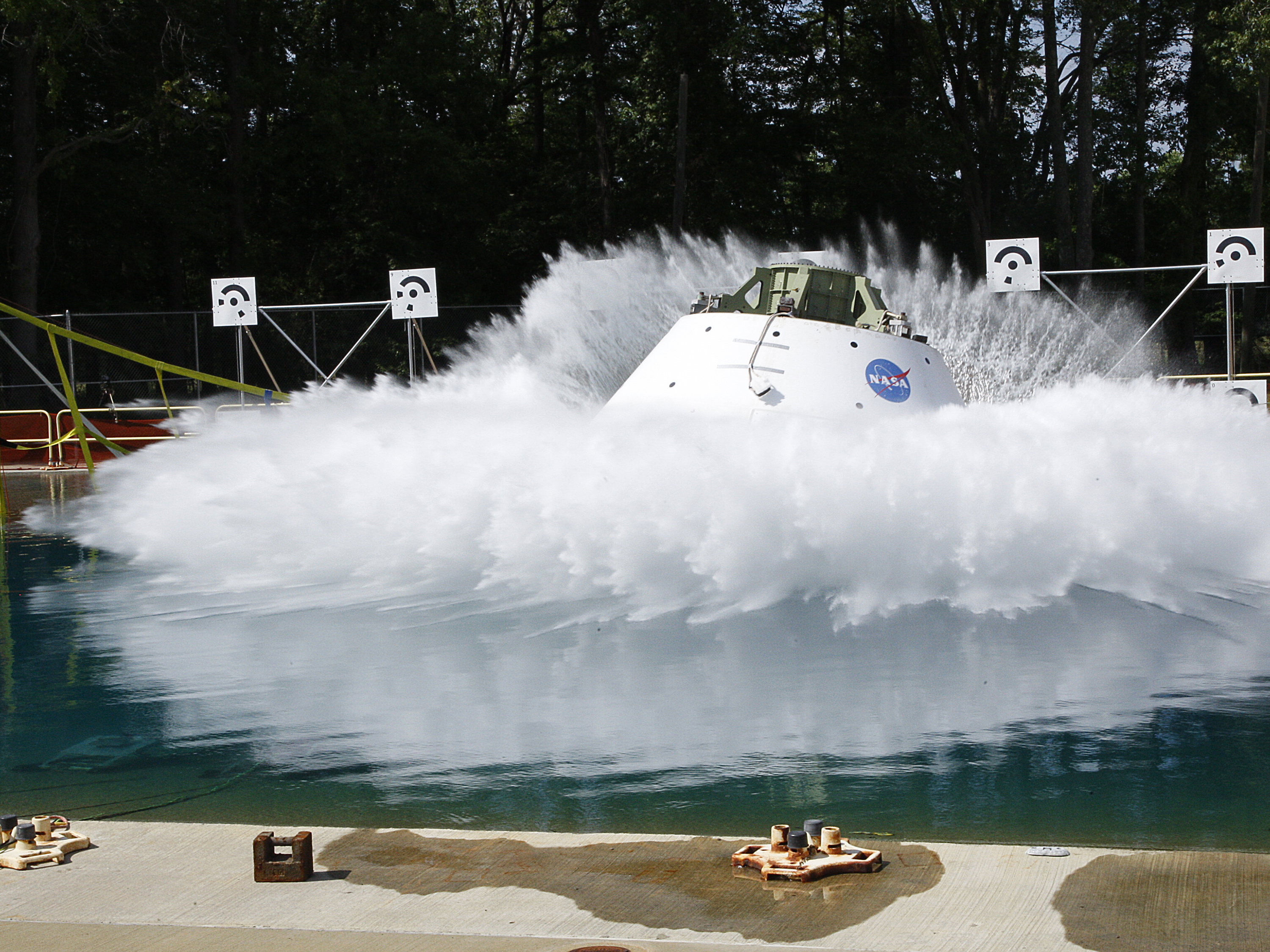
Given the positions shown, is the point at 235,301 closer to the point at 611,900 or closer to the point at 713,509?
the point at 713,509

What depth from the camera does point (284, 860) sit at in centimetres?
436

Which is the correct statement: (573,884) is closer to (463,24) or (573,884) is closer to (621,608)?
(621,608)

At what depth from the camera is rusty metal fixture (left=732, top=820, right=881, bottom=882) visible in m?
4.22

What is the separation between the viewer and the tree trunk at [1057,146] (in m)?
35.0

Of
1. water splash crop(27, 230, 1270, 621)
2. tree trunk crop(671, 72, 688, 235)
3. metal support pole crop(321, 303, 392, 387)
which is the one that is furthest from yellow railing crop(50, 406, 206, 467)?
tree trunk crop(671, 72, 688, 235)

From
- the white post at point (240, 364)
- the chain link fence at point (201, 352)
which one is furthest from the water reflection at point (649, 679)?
the chain link fence at point (201, 352)

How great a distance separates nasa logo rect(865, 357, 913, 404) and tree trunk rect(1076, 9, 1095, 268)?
24.2 meters

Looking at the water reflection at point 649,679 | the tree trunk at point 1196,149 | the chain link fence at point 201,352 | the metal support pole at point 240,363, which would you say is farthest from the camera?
the tree trunk at point 1196,149

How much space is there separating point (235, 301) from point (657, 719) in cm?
Answer: 1909

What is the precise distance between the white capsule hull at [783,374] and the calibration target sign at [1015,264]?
10.2 m

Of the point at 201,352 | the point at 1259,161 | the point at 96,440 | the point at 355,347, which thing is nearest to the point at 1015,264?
the point at 355,347

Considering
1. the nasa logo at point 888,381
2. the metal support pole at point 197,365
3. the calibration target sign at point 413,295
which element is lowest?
the nasa logo at point 888,381

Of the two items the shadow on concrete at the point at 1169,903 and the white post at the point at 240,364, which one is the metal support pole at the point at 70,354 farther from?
the shadow on concrete at the point at 1169,903

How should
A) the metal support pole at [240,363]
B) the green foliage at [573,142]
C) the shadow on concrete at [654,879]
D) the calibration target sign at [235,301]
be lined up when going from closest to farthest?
the shadow on concrete at [654,879]
the metal support pole at [240,363]
the calibration target sign at [235,301]
the green foliage at [573,142]
